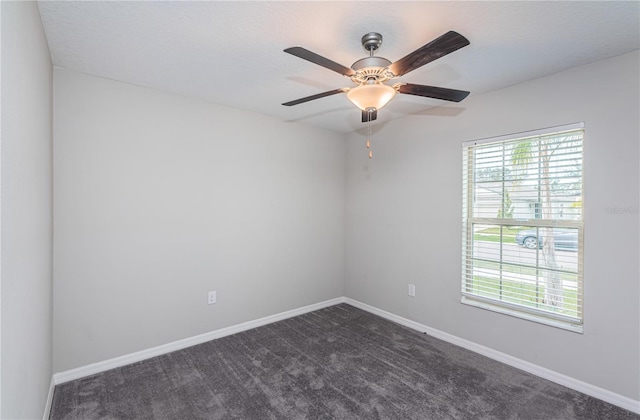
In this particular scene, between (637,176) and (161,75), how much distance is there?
350cm

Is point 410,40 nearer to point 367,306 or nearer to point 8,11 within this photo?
point 8,11

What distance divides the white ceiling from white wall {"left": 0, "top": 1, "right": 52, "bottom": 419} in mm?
337

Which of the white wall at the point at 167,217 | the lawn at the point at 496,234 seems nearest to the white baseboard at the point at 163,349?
the white wall at the point at 167,217

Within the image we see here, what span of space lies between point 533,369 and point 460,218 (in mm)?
1355

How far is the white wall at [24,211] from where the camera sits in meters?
1.07

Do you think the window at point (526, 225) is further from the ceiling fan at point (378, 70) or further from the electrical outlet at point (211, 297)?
the electrical outlet at point (211, 297)

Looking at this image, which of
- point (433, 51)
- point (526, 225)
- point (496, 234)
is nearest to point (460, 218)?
point (496, 234)

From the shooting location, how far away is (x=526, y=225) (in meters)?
2.55

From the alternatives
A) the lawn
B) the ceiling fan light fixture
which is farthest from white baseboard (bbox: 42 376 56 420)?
the lawn

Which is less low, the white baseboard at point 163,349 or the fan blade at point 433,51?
the fan blade at point 433,51

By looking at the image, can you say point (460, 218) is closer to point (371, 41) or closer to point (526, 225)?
point (526, 225)

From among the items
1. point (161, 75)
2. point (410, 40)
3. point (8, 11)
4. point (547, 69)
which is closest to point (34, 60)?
point (8, 11)

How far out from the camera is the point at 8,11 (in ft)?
3.52

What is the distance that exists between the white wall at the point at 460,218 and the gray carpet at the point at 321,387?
30cm
